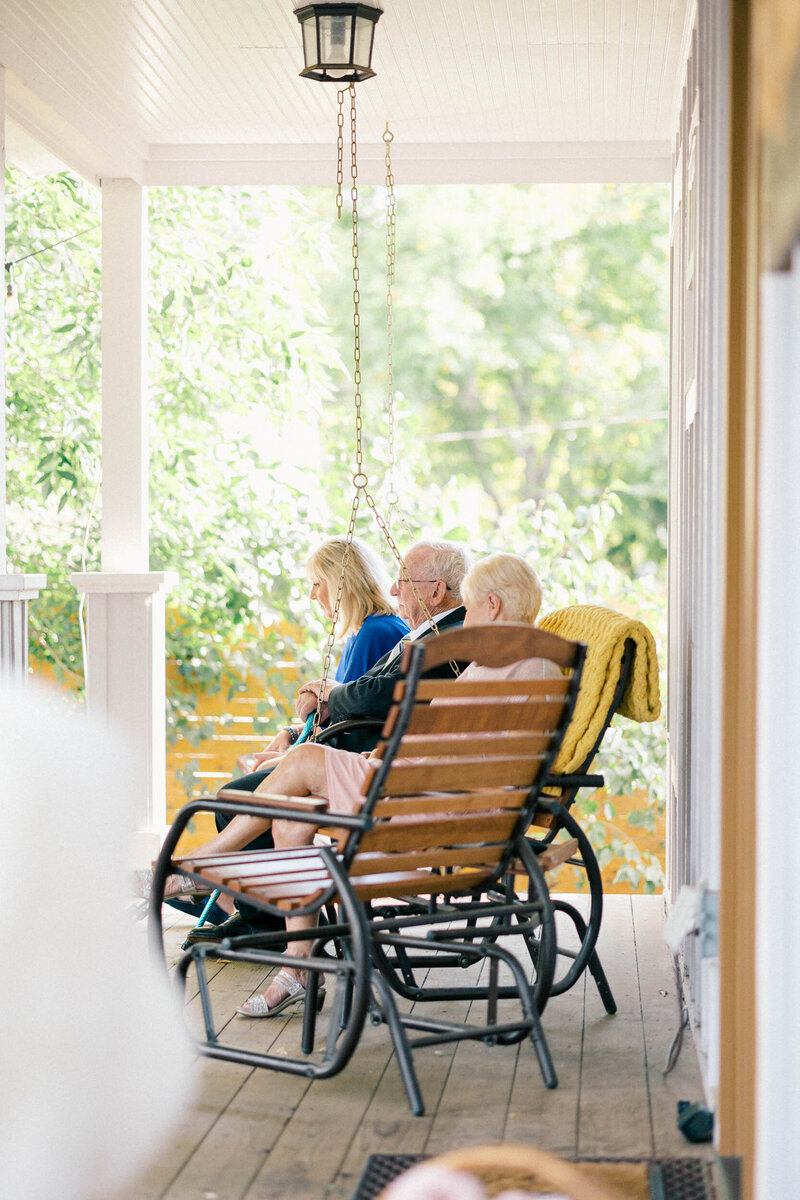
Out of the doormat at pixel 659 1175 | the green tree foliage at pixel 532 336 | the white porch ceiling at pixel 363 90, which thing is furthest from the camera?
the green tree foliage at pixel 532 336

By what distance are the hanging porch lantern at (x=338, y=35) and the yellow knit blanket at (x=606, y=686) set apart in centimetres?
148

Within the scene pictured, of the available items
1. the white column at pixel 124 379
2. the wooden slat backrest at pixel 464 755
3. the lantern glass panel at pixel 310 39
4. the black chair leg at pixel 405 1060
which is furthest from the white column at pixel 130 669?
the black chair leg at pixel 405 1060

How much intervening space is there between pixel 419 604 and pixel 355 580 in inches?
7.6

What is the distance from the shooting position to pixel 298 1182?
7.72 feet

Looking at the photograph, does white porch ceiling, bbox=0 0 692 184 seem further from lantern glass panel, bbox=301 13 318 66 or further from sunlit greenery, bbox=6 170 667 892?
sunlit greenery, bbox=6 170 667 892

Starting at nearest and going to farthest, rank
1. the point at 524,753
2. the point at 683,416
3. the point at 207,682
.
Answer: the point at 524,753
the point at 683,416
the point at 207,682

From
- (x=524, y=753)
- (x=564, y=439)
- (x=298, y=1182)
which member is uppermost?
(x=564, y=439)

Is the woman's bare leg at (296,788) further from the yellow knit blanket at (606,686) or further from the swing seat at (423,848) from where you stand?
the yellow knit blanket at (606,686)

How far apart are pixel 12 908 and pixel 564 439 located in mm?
11214

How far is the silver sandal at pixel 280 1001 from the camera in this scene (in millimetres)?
3266

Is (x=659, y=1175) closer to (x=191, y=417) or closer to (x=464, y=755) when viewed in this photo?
(x=464, y=755)

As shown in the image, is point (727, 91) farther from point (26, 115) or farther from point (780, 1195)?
point (26, 115)

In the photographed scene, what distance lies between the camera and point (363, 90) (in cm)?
436

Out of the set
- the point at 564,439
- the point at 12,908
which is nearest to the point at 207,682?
the point at 12,908
